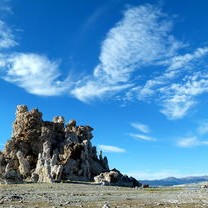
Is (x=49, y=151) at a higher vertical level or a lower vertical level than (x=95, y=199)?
higher

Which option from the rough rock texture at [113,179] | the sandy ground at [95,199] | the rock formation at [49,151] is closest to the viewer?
the sandy ground at [95,199]

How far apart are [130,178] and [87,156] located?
13992mm

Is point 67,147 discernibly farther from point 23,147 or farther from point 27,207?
point 27,207

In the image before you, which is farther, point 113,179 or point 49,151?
point 49,151

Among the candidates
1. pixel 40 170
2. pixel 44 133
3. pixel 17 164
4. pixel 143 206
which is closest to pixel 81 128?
pixel 44 133

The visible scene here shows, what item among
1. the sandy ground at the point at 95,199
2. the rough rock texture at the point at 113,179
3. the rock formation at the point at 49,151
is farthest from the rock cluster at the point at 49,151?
the sandy ground at the point at 95,199

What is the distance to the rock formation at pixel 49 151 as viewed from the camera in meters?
114

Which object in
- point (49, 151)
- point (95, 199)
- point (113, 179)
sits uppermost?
point (49, 151)

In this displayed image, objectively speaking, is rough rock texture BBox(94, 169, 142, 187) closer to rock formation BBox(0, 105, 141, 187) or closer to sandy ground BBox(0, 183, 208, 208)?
rock formation BBox(0, 105, 141, 187)

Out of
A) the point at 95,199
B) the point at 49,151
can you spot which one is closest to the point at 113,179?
the point at 49,151

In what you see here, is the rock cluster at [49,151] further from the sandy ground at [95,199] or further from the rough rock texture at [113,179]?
the sandy ground at [95,199]

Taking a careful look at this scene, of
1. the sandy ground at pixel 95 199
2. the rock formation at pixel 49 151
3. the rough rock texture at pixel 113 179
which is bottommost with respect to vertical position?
the sandy ground at pixel 95 199

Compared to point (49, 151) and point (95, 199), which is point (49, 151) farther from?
point (95, 199)

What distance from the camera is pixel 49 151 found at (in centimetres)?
11931
